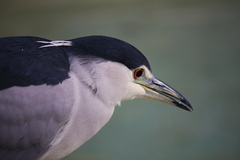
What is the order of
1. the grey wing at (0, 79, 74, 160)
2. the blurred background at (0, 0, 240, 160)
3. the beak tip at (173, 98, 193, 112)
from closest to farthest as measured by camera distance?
the grey wing at (0, 79, 74, 160)
the beak tip at (173, 98, 193, 112)
the blurred background at (0, 0, 240, 160)

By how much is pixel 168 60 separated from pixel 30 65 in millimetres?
1500

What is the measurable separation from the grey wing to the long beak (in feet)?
1.11

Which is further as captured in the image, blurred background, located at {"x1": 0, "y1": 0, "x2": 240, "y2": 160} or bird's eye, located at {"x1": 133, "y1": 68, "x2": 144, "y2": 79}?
blurred background, located at {"x1": 0, "y1": 0, "x2": 240, "y2": 160}

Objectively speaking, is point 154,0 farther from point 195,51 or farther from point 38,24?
point 38,24

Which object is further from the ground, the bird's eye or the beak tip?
the bird's eye

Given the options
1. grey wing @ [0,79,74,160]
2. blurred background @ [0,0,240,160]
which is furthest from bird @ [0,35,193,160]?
blurred background @ [0,0,240,160]

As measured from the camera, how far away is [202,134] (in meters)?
2.16

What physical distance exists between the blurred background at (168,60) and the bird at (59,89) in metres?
1.10

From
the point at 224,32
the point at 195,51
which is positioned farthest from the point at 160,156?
the point at 224,32

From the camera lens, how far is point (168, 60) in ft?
7.52

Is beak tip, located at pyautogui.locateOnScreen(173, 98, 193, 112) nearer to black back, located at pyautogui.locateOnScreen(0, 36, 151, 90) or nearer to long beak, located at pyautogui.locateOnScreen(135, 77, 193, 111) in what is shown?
long beak, located at pyautogui.locateOnScreen(135, 77, 193, 111)

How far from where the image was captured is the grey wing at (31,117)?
91 cm

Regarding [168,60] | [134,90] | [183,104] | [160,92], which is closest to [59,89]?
[134,90]

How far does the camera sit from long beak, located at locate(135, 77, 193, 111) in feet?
3.80
